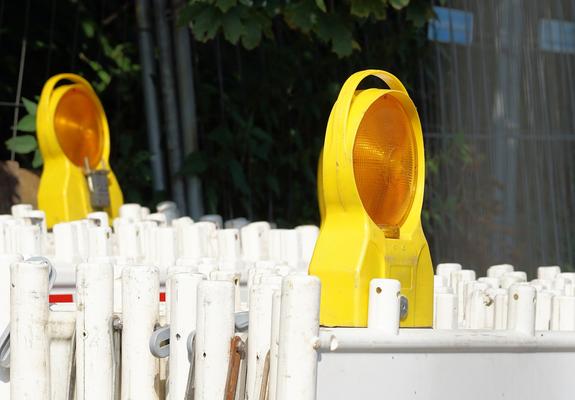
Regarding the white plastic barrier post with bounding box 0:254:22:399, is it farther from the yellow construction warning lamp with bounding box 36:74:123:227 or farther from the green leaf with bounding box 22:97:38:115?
the green leaf with bounding box 22:97:38:115

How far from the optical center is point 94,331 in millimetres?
2729

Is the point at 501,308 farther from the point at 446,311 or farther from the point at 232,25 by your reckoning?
the point at 232,25

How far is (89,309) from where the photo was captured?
2.73 m

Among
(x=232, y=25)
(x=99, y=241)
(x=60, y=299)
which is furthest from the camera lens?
(x=232, y=25)

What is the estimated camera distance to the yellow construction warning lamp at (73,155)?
223 inches

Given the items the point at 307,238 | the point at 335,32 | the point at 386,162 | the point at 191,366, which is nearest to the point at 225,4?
the point at 335,32

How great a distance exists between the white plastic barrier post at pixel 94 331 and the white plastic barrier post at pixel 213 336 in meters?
0.26

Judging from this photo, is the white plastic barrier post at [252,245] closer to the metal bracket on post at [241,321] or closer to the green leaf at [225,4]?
the green leaf at [225,4]

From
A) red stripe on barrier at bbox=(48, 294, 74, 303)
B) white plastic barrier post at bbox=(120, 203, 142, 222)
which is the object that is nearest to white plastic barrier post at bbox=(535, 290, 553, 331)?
red stripe on barrier at bbox=(48, 294, 74, 303)

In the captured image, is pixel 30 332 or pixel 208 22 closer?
pixel 30 332

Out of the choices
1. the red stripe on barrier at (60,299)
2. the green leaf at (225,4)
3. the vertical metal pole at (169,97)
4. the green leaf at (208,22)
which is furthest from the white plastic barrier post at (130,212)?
the vertical metal pole at (169,97)

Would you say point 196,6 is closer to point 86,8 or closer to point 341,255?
point 86,8

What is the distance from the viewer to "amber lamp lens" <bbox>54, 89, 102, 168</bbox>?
19.5ft

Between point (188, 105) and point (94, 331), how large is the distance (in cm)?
478
